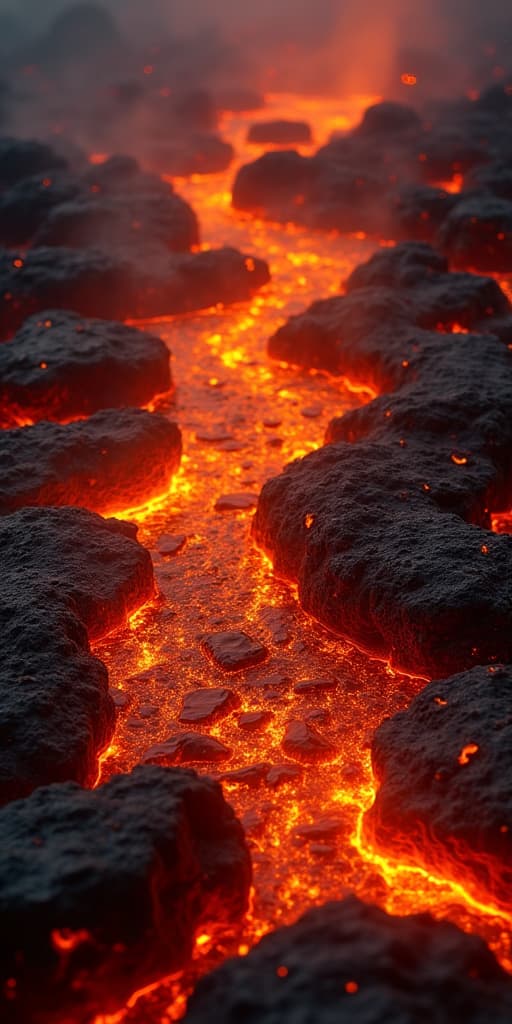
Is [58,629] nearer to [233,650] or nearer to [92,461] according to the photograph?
[233,650]

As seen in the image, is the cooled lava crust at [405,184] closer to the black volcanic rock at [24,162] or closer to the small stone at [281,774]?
the black volcanic rock at [24,162]

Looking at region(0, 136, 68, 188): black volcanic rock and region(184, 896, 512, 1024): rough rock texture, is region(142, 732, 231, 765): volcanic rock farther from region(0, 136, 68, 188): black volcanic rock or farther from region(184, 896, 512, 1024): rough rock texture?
region(0, 136, 68, 188): black volcanic rock

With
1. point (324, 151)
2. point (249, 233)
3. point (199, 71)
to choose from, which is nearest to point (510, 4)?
point (199, 71)

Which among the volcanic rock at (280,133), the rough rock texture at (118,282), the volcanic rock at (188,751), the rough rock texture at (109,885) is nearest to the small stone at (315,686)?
the volcanic rock at (188,751)

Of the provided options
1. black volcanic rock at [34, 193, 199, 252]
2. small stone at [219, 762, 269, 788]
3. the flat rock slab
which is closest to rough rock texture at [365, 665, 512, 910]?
small stone at [219, 762, 269, 788]

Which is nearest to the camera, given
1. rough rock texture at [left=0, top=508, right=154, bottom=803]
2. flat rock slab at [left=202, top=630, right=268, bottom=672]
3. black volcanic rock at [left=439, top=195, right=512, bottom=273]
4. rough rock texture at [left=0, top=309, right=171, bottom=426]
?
rough rock texture at [left=0, top=508, right=154, bottom=803]

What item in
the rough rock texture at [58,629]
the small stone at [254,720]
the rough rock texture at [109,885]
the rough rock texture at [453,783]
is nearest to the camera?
the rough rock texture at [109,885]

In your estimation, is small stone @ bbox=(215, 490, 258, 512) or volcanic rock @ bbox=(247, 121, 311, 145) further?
volcanic rock @ bbox=(247, 121, 311, 145)
